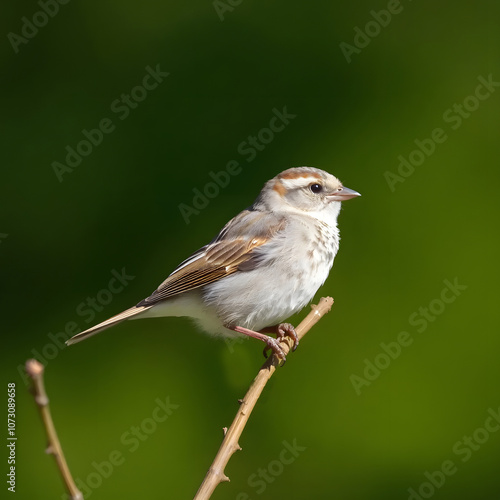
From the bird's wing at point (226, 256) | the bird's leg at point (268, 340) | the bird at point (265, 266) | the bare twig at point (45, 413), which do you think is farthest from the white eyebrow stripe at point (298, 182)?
the bare twig at point (45, 413)

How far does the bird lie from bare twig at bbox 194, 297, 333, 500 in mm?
335

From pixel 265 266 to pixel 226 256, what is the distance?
0.23 meters

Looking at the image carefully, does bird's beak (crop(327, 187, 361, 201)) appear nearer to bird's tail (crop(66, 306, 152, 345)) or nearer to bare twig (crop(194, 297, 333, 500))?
bare twig (crop(194, 297, 333, 500))

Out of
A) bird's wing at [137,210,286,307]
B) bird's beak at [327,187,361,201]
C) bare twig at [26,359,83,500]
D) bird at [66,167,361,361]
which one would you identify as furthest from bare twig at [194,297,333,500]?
bird's beak at [327,187,361,201]

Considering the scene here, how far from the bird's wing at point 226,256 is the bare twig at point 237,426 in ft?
2.11

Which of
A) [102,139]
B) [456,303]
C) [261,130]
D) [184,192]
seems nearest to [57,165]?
[102,139]

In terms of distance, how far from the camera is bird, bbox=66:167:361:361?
3.30 meters

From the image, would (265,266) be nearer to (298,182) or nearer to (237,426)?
(298,182)

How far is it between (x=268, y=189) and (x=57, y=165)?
126 centimetres

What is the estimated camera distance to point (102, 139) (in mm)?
4109

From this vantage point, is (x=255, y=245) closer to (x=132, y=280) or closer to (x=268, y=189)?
(x=268, y=189)

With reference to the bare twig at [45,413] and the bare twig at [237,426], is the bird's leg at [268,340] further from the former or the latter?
the bare twig at [45,413]

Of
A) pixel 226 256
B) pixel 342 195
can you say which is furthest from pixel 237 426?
pixel 342 195

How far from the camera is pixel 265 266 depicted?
3393 millimetres
